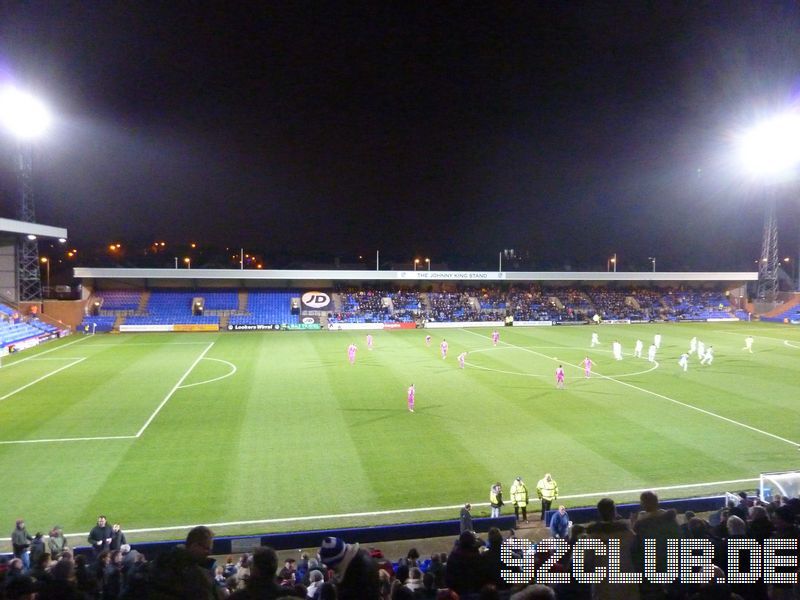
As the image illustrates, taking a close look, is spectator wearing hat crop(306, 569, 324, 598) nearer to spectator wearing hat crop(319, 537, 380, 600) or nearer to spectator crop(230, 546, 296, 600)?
spectator wearing hat crop(319, 537, 380, 600)

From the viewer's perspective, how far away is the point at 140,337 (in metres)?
46.3

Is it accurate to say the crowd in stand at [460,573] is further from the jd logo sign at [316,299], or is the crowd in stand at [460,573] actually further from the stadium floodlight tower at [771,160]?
the stadium floodlight tower at [771,160]

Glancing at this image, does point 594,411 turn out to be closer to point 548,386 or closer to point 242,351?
point 548,386

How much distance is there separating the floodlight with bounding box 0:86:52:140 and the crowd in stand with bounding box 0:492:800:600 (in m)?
41.4

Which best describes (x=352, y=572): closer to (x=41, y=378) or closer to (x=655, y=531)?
(x=655, y=531)

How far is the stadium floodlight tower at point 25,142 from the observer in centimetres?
3869

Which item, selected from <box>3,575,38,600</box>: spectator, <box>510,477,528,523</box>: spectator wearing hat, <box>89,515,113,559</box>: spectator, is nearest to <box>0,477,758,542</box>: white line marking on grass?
<box>510,477,528,523</box>: spectator wearing hat

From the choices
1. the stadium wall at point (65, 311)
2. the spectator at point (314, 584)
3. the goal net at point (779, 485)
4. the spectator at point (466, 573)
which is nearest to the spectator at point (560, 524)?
the goal net at point (779, 485)

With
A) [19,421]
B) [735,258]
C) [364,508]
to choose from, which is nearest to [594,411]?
[364,508]

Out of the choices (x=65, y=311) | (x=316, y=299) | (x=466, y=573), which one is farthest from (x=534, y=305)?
(x=466, y=573)

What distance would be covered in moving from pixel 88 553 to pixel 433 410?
13583 millimetres

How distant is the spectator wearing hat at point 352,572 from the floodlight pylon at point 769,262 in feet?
226

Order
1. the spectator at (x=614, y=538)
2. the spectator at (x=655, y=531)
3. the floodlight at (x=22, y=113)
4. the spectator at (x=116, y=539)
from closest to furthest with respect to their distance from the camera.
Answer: the spectator at (x=614, y=538) < the spectator at (x=655, y=531) < the spectator at (x=116, y=539) < the floodlight at (x=22, y=113)

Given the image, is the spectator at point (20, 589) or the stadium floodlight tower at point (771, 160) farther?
the stadium floodlight tower at point (771, 160)
